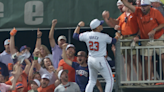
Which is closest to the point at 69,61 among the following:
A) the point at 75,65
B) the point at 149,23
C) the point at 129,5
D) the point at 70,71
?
the point at 75,65

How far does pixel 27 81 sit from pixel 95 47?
2.37m

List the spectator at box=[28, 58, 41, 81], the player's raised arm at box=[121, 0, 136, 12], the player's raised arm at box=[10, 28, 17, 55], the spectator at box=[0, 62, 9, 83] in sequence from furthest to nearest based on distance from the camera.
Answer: the player's raised arm at box=[10, 28, 17, 55] → the spectator at box=[0, 62, 9, 83] → the spectator at box=[28, 58, 41, 81] → the player's raised arm at box=[121, 0, 136, 12]

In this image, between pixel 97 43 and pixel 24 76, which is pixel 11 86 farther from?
pixel 97 43

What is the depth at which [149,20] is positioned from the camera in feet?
21.6

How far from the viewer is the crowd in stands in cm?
659

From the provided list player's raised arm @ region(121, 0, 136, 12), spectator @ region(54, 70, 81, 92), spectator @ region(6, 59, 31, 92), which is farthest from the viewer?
spectator @ region(6, 59, 31, 92)

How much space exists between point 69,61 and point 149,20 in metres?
2.01

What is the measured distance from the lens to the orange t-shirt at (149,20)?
657 cm

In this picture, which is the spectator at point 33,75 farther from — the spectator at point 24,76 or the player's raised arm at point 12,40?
the player's raised arm at point 12,40

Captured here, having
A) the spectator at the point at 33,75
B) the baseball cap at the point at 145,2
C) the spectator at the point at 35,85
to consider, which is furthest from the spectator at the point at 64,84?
the baseball cap at the point at 145,2

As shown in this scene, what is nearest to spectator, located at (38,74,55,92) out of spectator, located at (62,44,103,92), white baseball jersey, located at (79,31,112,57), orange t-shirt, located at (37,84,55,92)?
orange t-shirt, located at (37,84,55,92)

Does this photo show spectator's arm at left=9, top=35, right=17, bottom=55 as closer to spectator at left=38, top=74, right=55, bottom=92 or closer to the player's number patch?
spectator at left=38, top=74, right=55, bottom=92

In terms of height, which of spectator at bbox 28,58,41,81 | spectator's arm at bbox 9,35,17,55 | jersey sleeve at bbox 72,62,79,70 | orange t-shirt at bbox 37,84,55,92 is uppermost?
spectator's arm at bbox 9,35,17,55

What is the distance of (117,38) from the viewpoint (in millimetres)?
6426
